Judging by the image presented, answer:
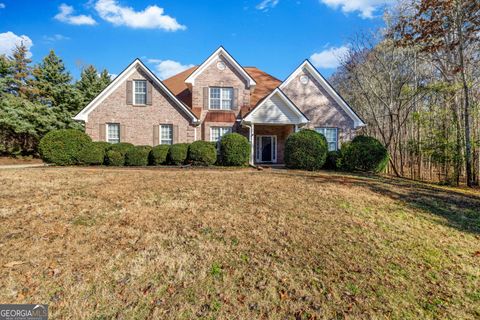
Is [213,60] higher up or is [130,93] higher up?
[213,60]

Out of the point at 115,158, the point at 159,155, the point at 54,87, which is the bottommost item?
the point at 115,158

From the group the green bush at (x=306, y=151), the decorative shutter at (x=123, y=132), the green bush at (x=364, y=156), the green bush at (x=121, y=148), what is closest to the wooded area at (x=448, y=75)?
the green bush at (x=364, y=156)

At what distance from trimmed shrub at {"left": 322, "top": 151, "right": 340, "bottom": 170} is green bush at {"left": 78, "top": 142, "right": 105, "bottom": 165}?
12.4 meters

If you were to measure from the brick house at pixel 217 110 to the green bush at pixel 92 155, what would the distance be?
2294 millimetres

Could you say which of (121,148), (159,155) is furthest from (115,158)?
(159,155)

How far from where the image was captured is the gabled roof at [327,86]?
659 inches

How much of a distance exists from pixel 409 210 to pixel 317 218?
3.03m

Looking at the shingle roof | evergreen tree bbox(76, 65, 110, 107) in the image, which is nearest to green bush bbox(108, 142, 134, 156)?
the shingle roof

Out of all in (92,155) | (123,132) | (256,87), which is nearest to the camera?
(92,155)

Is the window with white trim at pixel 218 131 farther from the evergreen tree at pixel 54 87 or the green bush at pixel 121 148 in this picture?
the evergreen tree at pixel 54 87

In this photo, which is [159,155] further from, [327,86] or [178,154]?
[327,86]

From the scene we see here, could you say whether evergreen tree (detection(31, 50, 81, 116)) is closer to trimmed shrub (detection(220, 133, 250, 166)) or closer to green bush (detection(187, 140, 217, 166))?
green bush (detection(187, 140, 217, 166))

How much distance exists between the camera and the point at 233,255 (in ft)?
12.5

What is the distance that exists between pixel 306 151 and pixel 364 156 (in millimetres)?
3272
